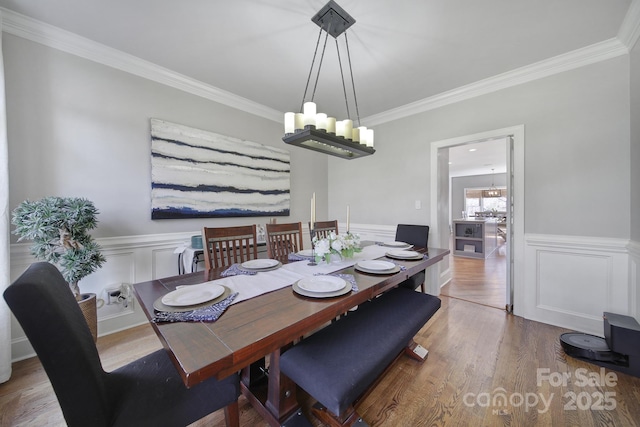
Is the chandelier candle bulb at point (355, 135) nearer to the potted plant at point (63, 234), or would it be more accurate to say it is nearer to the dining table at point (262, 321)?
the dining table at point (262, 321)

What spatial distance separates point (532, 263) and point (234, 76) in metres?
3.66

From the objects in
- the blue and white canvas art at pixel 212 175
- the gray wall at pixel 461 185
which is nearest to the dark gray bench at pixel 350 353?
the blue and white canvas art at pixel 212 175

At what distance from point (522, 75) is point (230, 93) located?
3.18 meters

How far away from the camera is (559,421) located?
4.18 feet

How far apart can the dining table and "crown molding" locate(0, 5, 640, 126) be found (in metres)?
2.17

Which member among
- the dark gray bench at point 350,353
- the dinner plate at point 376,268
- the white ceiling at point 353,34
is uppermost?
the white ceiling at point 353,34

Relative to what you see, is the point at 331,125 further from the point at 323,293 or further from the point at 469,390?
the point at 469,390

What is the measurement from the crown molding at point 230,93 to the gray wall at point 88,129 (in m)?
0.07

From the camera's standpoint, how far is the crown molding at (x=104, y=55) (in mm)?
1767

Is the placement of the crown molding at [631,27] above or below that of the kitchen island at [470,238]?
above

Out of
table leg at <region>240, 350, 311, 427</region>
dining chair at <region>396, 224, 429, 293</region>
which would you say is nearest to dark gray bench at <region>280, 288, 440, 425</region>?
table leg at <region>240, 350, 311, 427</region>

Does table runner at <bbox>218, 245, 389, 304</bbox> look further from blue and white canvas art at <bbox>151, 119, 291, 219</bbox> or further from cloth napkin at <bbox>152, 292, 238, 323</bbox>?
blue and white canvas art at <bbox>151, 119, 291, 219</bbox>

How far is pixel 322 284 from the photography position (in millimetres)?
→ 1188

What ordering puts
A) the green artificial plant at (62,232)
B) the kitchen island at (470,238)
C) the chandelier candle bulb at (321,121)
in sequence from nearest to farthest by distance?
the green artificial plant at (62,232) → the chandelier candle bulb at (321,121) → the kitchen island at (470,238)
